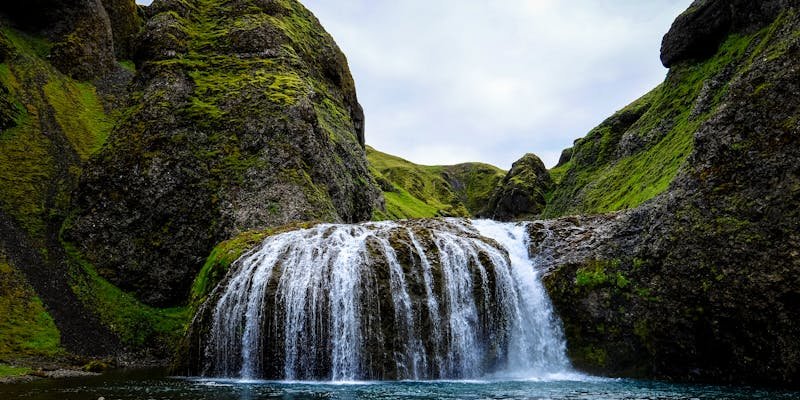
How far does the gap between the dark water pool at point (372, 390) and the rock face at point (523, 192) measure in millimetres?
102401

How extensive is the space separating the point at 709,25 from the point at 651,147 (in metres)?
18.7

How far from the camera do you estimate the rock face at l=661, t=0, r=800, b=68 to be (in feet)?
179

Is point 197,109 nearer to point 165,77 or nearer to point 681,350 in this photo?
point 165,77

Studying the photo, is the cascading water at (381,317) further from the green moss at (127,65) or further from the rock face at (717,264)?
the green moss at (127,65)

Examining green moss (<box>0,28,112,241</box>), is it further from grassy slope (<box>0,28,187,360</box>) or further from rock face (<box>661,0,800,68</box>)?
rock face (<box>661,0,800,68</box>)

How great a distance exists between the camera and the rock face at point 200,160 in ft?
136

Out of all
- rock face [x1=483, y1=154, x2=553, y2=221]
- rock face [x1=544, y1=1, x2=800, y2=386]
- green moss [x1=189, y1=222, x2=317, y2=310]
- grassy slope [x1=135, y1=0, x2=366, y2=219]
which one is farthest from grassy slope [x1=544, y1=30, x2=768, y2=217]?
rock face [x1=483, y1=154, x2=553, y2=221]

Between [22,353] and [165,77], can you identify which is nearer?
[22,353]

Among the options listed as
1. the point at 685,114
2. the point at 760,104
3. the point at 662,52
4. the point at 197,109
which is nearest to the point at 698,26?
the point at 662,52

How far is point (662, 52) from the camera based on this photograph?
7256 centimetres

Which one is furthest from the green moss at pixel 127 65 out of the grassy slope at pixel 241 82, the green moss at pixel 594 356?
the green moss at pixel 594 356

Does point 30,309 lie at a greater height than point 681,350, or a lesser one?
greater

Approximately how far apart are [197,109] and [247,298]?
31.8 m

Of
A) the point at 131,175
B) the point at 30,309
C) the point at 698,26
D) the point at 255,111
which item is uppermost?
the point at 698,26
